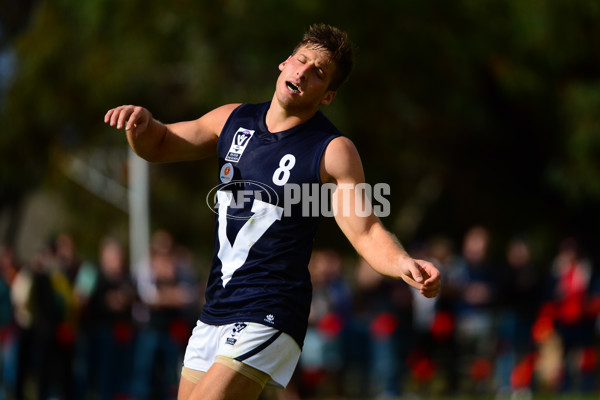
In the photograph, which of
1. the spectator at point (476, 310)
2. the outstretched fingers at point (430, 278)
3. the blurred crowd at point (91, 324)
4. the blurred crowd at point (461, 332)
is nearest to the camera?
the outstretched fingers at point (430, 278)

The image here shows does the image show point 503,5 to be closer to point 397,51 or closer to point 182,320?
point 397,51

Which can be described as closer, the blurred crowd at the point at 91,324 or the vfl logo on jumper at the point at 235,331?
the vfl logo on jumper at the point at 235,331

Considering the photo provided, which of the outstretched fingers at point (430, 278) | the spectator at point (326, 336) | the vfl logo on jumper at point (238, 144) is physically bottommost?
the spectator at point (326, 336)

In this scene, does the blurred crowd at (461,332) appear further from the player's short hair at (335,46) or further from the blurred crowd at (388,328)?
the player's short hair at (335,46)

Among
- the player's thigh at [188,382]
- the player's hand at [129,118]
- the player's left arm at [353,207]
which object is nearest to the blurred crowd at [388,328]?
the player's hand at [129,118]

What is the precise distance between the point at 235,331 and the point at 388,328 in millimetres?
9118

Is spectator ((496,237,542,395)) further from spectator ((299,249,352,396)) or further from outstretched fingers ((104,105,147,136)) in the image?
outstretched fingers ((104,105,147,136))

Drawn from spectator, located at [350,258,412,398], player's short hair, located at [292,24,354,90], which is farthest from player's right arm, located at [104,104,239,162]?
spectator, located at [350,258,412,398]

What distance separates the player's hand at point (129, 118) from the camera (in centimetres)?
486

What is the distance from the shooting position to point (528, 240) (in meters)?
21.0

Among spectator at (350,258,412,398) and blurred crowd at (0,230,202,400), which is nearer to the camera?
blurred crowd at (0,230,202,400)

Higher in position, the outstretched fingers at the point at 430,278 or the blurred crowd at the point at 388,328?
the outstretched fingers at the point at 430,278

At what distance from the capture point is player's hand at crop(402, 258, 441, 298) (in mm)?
4195

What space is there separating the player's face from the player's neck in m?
0.05
